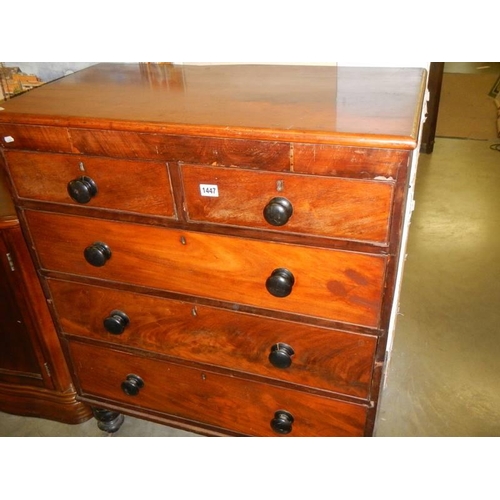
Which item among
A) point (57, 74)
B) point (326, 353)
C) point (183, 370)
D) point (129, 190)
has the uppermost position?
point (57, 74)

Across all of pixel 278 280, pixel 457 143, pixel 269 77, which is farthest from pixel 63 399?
pixel 457 143

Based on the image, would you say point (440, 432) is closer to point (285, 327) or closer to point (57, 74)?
point (285, 327)

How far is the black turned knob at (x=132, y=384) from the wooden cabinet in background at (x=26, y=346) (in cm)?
35

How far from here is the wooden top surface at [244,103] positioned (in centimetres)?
89

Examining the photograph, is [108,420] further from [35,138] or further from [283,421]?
[35,138]

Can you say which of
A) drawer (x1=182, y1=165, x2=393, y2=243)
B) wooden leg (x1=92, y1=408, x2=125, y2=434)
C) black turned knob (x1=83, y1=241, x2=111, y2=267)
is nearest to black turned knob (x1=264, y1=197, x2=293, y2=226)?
drawer (x1=182, y1=165, x2=393, y2=243)

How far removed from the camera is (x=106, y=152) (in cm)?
105

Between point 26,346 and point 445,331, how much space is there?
171 cm

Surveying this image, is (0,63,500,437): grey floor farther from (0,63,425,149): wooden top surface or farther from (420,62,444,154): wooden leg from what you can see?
(0,63,425,149): wooden top surface

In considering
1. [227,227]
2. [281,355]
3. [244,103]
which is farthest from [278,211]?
[281,355]

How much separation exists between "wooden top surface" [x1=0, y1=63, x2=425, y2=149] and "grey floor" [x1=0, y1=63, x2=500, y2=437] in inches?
46.1

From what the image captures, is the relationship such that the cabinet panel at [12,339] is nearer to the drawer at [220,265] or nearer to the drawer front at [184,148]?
the drawer at [220,265]

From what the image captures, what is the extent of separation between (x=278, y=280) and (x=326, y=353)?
0.24 meters

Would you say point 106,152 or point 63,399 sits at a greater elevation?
point 106,152
